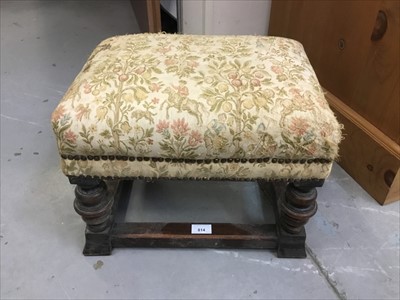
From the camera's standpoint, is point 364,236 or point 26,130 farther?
point 26,130

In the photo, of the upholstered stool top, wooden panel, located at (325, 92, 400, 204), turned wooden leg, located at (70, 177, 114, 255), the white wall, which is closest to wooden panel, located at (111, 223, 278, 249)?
turned wooden leg, located at (70, 177, 114, 255)

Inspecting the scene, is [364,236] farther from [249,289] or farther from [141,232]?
[141,232]

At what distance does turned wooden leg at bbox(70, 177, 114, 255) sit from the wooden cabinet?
2.15ft

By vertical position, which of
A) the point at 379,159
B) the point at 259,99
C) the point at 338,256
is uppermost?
the point at 259,99

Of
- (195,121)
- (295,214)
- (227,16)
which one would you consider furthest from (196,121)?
(227,16)

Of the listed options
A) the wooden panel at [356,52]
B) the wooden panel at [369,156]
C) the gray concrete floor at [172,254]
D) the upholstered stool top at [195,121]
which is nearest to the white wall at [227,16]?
the wooden panel at [356,52]

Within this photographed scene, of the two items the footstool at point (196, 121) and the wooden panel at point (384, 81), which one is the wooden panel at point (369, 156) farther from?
the footstool at point (196, 121)

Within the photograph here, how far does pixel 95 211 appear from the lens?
806 mm

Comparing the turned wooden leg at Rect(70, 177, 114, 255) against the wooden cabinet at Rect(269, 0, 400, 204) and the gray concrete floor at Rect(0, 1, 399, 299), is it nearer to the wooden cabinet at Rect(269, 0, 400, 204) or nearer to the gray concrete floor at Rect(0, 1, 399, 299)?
the gray concrete floor at Rect(0, 1, 399, 299)

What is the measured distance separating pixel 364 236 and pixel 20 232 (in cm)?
79

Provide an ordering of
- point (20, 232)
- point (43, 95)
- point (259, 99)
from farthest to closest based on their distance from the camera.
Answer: point (43, 95) → point (20, 232) → point (259, 99)

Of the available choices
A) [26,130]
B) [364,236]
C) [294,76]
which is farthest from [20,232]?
[364,236]

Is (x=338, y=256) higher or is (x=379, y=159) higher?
(x=379, y=159)

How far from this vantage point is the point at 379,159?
1019 millimetres
